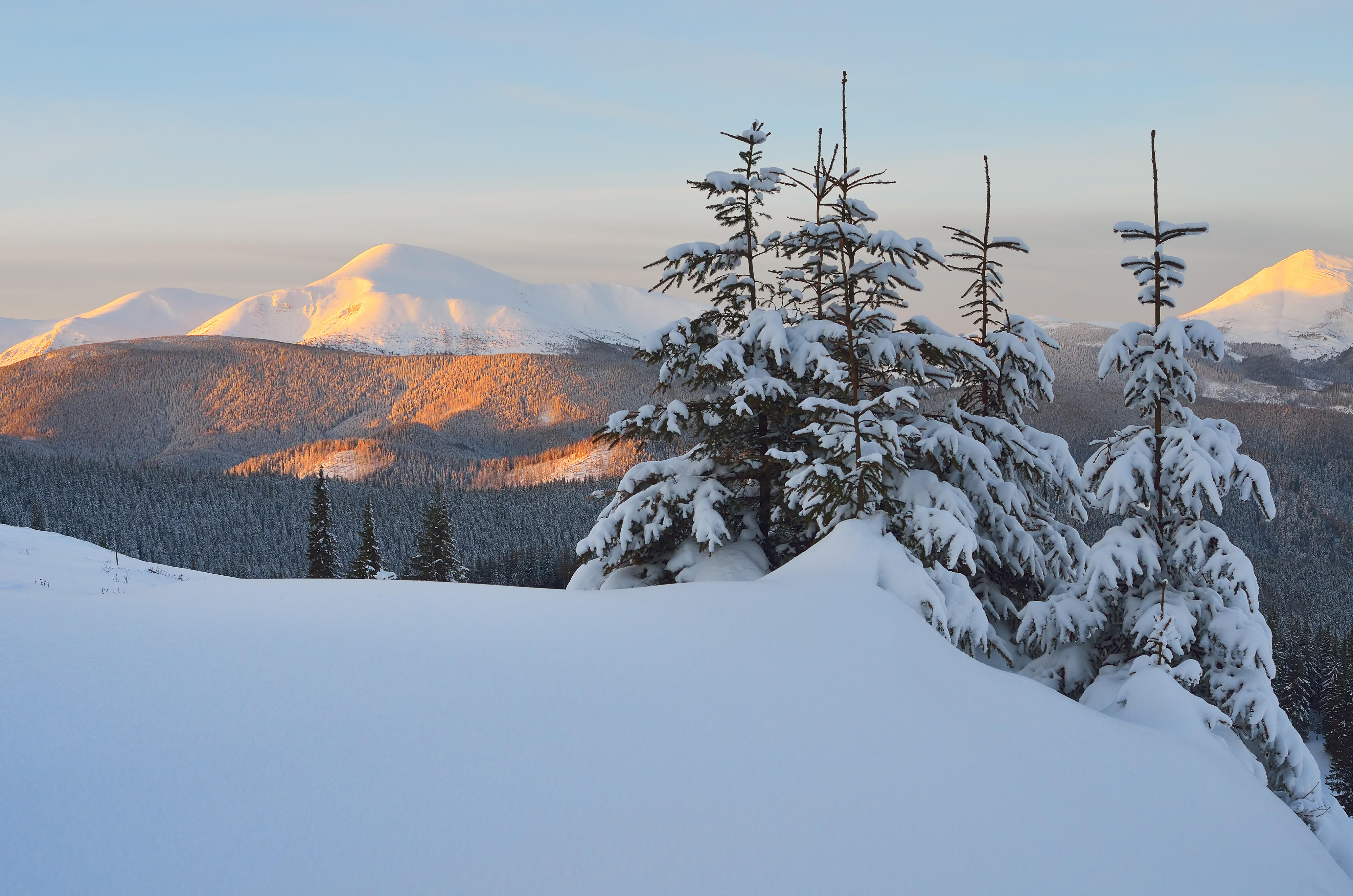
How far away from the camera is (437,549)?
48.8 metres

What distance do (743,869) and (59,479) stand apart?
17417 centimetres

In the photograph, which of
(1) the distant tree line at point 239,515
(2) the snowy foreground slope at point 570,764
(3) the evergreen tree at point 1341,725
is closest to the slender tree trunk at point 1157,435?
(2) the snowy foreground slope at point 570,764

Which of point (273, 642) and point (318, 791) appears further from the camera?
point (273, 642)

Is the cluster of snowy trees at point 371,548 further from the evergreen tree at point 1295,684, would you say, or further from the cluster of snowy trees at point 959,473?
the evergreen tree at point 1295,684

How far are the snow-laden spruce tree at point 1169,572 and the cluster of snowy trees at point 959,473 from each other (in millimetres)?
34

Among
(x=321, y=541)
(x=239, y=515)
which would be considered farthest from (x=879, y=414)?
(x=239, y=515)

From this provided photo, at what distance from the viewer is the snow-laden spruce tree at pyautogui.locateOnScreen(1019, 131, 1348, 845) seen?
1020 centimetres

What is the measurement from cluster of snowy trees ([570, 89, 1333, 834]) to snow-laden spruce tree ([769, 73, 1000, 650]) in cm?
4

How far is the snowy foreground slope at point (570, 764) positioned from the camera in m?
4.02

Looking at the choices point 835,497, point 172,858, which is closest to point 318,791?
point 172,858

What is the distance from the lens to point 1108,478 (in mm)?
11156

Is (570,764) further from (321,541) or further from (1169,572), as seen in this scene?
(321,541)

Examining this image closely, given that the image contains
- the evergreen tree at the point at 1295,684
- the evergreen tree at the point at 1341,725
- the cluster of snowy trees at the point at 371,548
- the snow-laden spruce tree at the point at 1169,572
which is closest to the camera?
the snow-laden spruce tree at the point at 1169,572

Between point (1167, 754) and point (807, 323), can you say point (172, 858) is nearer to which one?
point (1167, 754)
